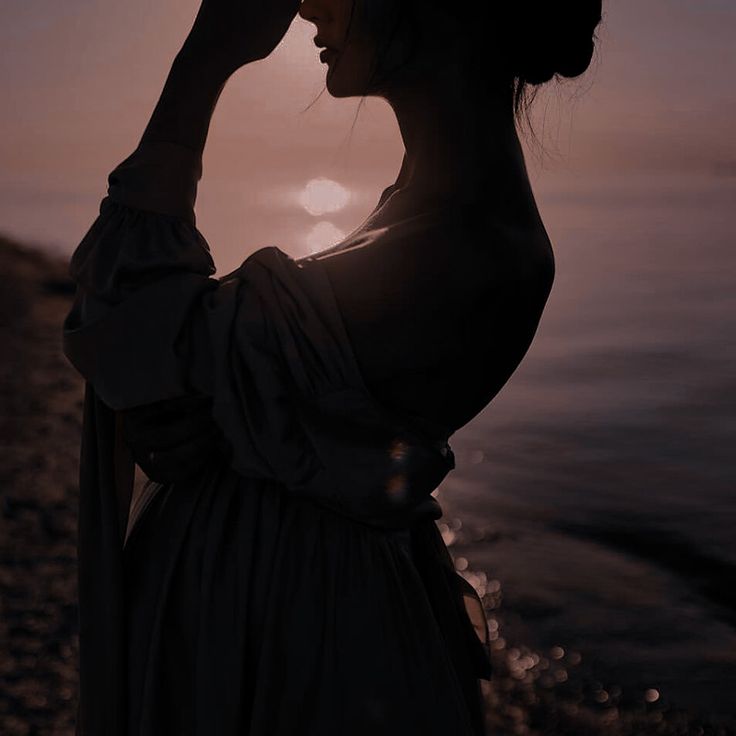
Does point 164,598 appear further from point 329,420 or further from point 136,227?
point 136,227

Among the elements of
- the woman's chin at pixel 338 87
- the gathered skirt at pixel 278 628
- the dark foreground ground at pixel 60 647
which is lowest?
the dark foreground ground at pixel 60 647

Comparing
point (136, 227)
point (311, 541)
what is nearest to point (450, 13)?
point (136, 227)

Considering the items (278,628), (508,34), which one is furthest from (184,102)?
(278,628)

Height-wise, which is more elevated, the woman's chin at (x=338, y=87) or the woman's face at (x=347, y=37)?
the woman's face at (x=347, y=37)

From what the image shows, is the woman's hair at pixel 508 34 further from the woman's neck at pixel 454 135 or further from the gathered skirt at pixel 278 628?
the gathered skirt at pixel 278 628

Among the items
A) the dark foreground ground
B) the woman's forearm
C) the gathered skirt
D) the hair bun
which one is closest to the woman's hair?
the hair bun

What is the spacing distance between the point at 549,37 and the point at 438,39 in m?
0.13

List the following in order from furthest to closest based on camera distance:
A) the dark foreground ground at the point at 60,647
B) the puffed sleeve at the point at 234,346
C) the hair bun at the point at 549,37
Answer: the dark foreground ground at the point at 60,647 → the hair bun at the point at 549,37 → the puffed sleeve at the point at 234,346

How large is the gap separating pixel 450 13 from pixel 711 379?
7358mm

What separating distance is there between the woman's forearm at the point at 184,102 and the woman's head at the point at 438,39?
0.47ft

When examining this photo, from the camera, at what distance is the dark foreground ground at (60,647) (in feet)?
11.1

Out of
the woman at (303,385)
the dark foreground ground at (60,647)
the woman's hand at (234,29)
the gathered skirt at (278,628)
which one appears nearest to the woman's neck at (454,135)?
the woman at (303,385)

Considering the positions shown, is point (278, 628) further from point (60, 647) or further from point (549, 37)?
point (60, 647)

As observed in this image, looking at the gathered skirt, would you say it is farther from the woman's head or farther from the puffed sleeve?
the woman's head
